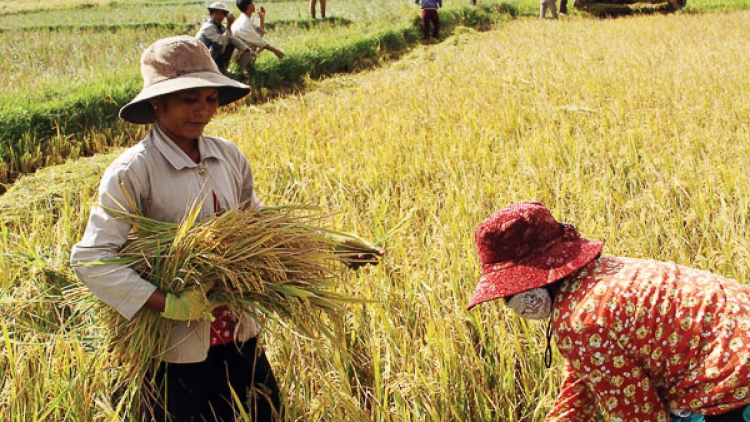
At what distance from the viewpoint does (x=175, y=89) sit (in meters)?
1.57

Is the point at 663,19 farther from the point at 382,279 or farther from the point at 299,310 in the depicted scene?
the point at 299,310

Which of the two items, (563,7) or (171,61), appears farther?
(563,7)

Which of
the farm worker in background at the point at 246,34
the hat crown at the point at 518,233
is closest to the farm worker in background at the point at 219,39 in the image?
the farm worker in background at the point at 246,34

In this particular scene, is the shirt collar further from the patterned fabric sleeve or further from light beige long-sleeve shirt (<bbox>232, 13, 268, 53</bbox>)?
light beige long-sleeve shirt (<bbox>232, 13, 268, 53</bbox>)

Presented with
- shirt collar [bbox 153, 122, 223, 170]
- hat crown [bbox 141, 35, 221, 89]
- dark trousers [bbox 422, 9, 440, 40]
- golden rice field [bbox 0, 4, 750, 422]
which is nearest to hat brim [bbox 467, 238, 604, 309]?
golden rice field [bbox 0, 4, 750, 422]

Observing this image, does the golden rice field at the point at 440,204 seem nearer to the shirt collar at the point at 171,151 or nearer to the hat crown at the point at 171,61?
the shirt collar at the point at 171,151

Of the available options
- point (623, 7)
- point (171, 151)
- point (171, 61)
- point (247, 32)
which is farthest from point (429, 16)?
point (171, 151)

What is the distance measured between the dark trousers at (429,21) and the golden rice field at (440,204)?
15.1 ft

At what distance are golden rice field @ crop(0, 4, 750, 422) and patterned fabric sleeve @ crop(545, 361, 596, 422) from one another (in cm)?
13

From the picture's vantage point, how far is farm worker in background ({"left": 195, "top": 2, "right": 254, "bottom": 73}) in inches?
285

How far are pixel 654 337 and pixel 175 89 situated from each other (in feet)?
4.15

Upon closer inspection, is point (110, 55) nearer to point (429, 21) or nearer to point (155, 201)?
point (429, 21)

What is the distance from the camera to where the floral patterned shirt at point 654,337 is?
4.43ft

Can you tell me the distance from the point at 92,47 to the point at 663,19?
33.3 feet
